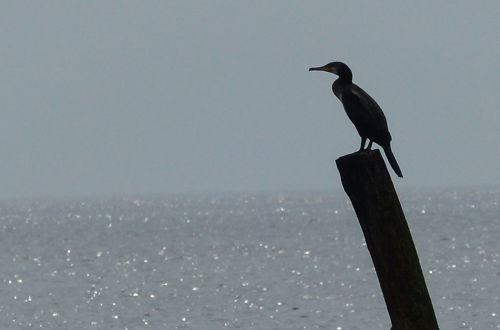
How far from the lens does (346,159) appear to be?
8219 mm

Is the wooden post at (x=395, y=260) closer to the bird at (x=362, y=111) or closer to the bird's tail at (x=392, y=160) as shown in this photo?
the bird's tail at (x=392, y=160)

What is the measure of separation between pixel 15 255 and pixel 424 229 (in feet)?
153

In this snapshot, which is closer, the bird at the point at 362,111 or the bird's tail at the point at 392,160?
the bird's tail at the point at 392,160

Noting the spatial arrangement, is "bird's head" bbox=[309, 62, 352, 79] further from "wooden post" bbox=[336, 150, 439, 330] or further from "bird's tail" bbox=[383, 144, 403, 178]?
"wooden post" bbox=[336, 150, 439, 330]

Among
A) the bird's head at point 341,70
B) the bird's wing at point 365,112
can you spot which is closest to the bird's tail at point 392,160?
the bird's wing at point 365,112

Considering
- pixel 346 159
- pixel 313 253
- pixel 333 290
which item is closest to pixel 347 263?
pixel 313 253

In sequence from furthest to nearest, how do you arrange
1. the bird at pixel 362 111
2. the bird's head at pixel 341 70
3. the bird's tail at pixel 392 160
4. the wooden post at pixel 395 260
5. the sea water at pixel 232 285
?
the sea water at pixel 232 285, the bird's head at pixel 341 70, the bird at pixel 362 111, the bird's tail at pixel 392 160, the wooden post at pixel 395 260

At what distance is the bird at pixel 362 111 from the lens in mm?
11664

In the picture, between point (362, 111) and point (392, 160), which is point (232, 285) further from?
point (392, 160)

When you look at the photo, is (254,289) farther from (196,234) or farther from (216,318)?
(196,234)

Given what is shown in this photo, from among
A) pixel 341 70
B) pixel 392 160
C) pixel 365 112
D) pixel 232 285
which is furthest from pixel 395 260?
pixel 232 285

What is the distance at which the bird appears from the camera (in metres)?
11.7

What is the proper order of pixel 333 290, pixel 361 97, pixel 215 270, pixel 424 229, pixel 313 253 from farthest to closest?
pixel 424 229, pixel 313 253, pixel 215 270, pixel 333 290, pixel 361 97

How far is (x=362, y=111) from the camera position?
12.0 m
